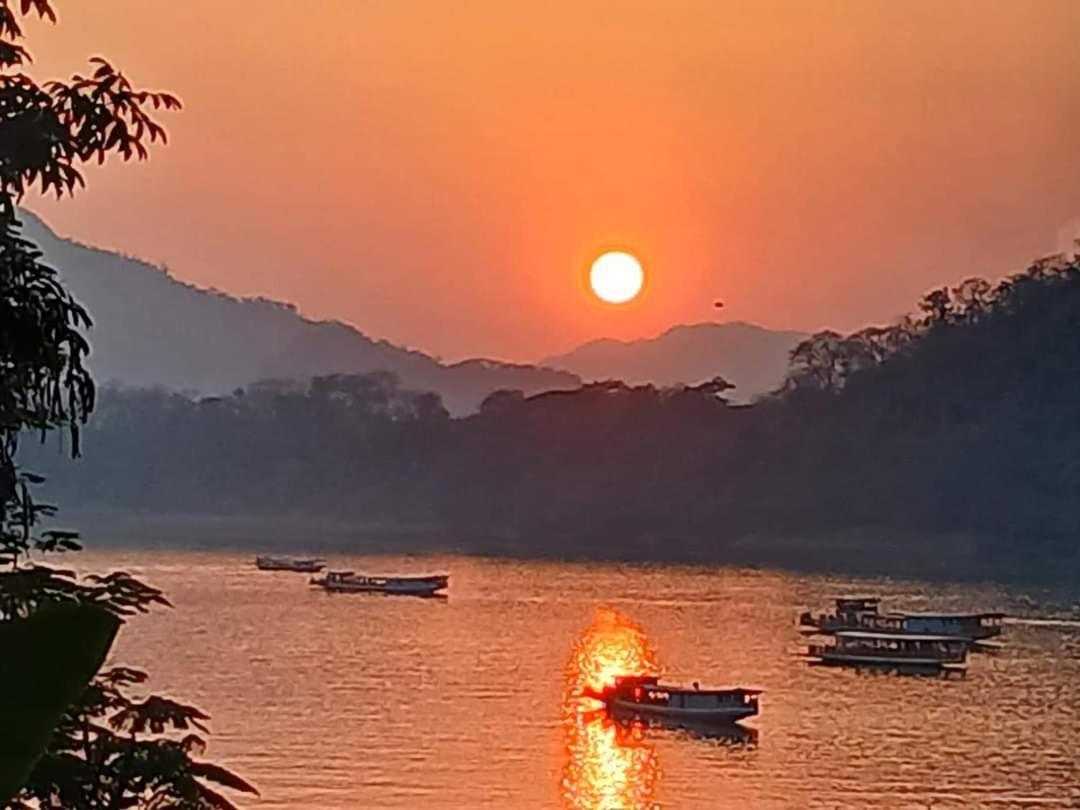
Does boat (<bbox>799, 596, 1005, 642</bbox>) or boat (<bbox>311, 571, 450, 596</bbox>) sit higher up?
boat (<bbox>311, 571, 450, 596</bbox>)

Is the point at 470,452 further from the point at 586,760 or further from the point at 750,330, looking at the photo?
the point at 750,330

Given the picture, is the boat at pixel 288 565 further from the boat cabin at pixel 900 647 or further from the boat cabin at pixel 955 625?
the boat cabin at pixel 900 647

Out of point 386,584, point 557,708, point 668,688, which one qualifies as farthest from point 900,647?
point 386,584

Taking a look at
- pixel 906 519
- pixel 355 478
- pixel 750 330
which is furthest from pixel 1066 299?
pixel 750 330

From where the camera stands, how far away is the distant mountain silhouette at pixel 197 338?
15162cm

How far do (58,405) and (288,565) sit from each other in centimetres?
5270

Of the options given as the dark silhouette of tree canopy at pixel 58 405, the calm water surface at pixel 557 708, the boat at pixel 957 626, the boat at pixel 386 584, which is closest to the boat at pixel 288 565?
the boat at pixel 386 584

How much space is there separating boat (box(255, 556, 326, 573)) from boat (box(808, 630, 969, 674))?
22636 mm

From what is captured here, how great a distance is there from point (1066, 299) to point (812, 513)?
11.3 metres

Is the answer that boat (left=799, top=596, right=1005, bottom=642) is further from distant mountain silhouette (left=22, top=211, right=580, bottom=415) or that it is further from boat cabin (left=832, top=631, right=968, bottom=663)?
distant mountain silhouette (left=22, top=211, right=580, bottom=415)

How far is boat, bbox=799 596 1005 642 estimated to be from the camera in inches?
1539

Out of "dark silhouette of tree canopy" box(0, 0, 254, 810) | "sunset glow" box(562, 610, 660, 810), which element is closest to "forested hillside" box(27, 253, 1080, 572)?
"sunset glow" box(562, 610, 660, 810)

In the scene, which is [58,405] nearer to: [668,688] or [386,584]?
[668,688]

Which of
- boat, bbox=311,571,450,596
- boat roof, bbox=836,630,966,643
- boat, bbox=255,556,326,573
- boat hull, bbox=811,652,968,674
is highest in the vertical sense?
boat, bbox=255,556,326,573
